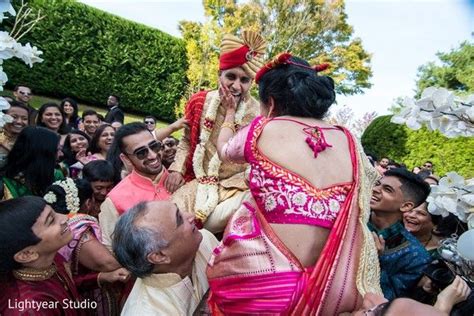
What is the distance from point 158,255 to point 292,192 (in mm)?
695

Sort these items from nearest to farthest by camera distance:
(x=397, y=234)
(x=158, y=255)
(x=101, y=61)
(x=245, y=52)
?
(x=158, y=255), (x=397, y=234), (x=245, y=52), (x=101, y=61)

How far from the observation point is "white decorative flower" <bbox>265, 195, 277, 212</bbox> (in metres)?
1.79

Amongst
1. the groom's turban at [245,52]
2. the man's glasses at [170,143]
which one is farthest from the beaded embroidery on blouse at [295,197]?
the man's glasses at [170,143]

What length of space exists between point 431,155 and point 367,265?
452 inches

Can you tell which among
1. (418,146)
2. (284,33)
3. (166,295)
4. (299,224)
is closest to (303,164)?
(299,224)

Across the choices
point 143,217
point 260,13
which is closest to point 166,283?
point 143,217

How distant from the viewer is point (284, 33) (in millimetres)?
21109

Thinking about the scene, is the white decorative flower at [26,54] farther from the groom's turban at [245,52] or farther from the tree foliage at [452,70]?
the tree foliage at [452,70]

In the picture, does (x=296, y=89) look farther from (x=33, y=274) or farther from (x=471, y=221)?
(x=33, y=274)

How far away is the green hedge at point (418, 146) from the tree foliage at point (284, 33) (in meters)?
6.21

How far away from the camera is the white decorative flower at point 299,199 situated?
1741mm

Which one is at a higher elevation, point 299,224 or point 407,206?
point 299,224

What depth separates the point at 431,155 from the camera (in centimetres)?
1220

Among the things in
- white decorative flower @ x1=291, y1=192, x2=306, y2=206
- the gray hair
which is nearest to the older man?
the gray hair
